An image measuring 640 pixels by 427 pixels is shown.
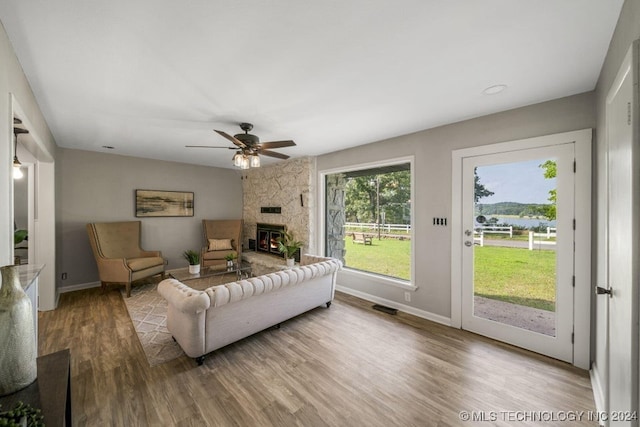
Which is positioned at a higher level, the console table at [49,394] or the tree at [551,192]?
the tree at [551,192]

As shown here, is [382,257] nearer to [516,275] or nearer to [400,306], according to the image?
[400,306]

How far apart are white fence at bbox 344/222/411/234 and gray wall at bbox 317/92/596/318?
0.97 ft

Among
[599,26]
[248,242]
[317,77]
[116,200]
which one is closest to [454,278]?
[599,26]

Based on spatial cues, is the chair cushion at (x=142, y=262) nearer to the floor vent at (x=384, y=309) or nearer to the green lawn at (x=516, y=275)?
the floor vent at (x=384, y=309)

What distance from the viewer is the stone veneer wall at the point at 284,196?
15.4 ft

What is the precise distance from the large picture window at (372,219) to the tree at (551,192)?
144 cm

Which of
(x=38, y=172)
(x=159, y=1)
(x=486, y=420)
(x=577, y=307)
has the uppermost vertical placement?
(x=159, y=1)

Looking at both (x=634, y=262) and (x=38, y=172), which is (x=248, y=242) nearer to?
(x=38, y=172)

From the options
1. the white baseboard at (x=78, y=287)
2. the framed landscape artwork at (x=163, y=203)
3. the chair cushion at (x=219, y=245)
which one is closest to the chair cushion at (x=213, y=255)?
the chair cushion at (x=219, y=245)

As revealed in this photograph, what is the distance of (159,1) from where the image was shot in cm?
127

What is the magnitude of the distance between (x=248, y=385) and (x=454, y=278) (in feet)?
8.18

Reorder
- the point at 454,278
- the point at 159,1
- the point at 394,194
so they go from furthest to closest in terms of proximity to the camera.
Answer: the point at 394,194 < the point at 454,278 < the point at 159,1

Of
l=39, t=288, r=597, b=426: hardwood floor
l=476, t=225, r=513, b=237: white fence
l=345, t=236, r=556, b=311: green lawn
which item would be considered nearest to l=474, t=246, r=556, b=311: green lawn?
l=345, t=236, r=556, b=311: green lawn

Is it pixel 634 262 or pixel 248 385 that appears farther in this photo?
pixel 248 385
